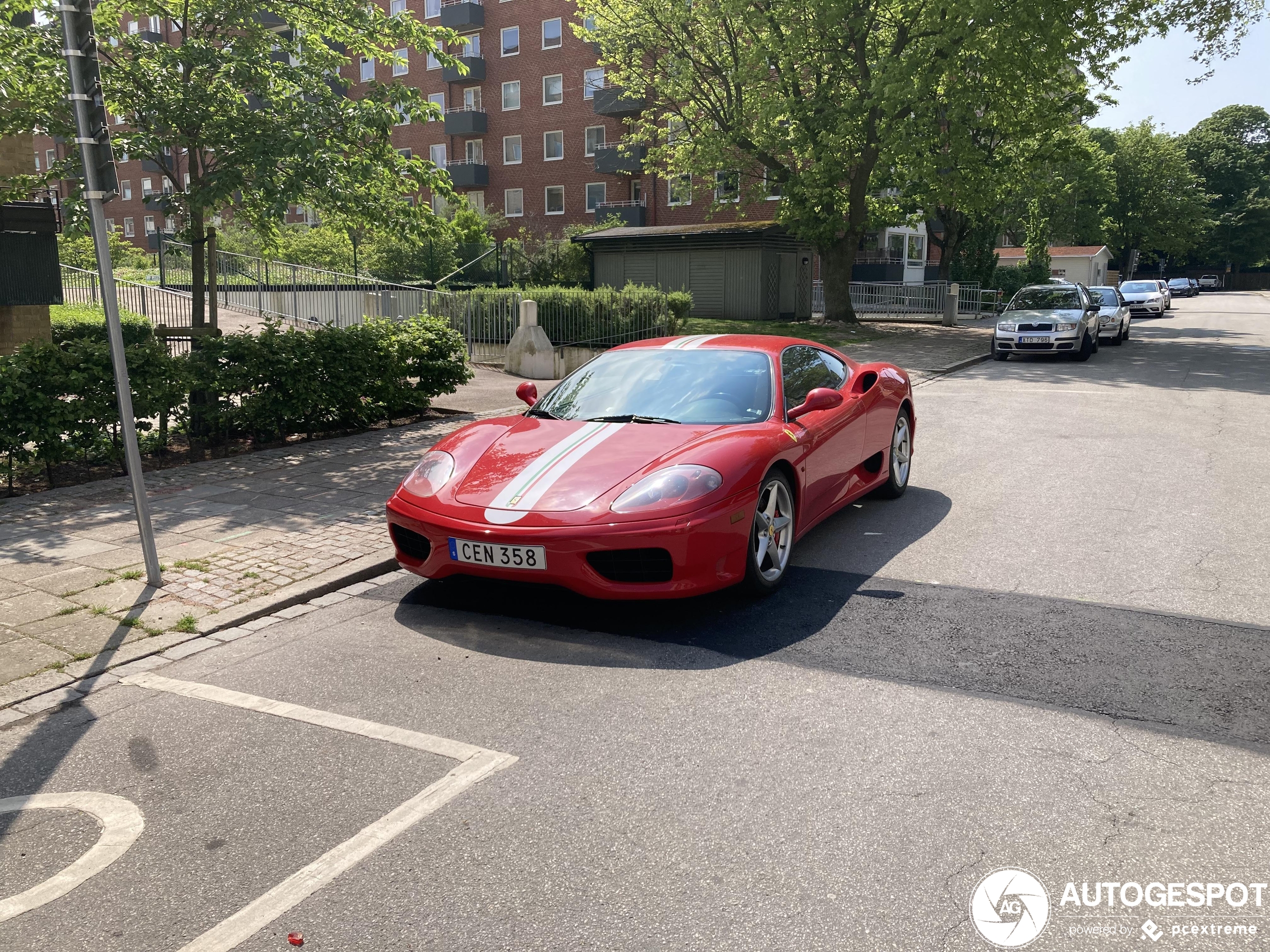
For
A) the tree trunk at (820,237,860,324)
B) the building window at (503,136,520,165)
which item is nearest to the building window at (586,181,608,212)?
the building window at (503,136,520,165)

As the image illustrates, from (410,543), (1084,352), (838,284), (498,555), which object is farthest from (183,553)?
(838,284)

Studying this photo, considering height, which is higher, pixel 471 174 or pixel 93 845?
pixel 471 174

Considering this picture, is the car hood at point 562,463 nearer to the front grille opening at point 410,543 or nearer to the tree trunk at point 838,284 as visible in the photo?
the front grille opening at point 410,543

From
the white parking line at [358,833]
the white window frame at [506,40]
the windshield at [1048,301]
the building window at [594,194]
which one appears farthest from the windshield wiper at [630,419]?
the white window frame at [506,40]

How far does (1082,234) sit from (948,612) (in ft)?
214

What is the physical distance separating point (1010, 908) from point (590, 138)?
49.3 m

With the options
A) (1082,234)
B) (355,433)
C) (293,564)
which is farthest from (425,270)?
(1082,234)

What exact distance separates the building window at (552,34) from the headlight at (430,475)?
47375 mm

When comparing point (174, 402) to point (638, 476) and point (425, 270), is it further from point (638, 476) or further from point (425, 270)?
point (425, 270)

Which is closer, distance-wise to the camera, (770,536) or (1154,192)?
(770,536)

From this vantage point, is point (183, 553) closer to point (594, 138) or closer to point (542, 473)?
point (542, 473)

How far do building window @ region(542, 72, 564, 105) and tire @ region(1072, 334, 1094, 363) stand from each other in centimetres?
3373

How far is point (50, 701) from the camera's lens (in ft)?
14.4

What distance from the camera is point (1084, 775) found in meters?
3.54
